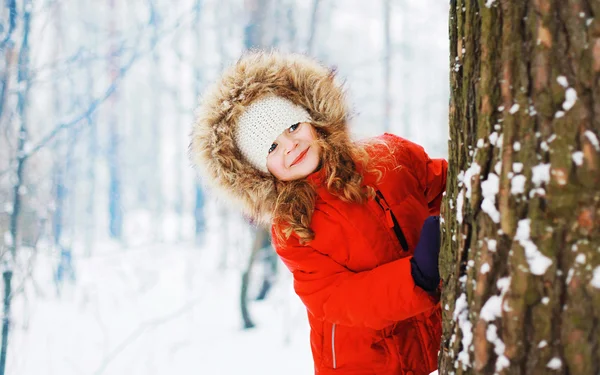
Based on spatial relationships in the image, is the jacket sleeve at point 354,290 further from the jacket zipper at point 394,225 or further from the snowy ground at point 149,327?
the snowy ground at point 149,327

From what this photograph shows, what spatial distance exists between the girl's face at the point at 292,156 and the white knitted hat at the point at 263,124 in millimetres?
32

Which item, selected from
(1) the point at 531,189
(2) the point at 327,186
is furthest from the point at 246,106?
(1) the point at 531,189

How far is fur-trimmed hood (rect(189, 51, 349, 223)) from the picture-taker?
6.44ft

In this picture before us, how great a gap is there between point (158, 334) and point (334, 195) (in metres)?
5.22

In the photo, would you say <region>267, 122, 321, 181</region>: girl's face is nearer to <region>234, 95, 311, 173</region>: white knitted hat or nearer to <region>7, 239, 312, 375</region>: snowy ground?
<region>234, 95, 311, 173</region>: white knitted hat

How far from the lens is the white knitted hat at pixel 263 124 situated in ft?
6.20

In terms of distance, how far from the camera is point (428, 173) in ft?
6.39

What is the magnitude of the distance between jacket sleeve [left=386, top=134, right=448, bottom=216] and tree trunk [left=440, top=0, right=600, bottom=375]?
832 millimetres

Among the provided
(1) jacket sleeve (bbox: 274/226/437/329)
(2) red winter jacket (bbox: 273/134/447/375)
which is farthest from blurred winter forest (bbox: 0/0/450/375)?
(1) jacket sleeve (bbox: 274/226/437/329)

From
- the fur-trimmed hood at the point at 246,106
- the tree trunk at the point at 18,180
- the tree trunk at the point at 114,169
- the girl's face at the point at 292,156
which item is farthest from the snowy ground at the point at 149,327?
the tree trunk at the point at 114,169

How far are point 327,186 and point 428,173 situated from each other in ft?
1.59

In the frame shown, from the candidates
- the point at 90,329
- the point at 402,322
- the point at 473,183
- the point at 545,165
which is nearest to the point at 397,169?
the point at 402,322

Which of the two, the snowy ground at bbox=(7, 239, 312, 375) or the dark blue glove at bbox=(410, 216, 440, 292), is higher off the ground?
the dark blue glove at bbox=(410, 216, 440, 292)

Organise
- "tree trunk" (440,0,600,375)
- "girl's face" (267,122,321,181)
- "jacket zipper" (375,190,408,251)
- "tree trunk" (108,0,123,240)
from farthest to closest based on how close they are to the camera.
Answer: "tree trunk" (108,0,123,240)
"girl's face" (267,122,321,181)
"jacket zipper" (375,190,408,251)
"tree trunk" (440,0,600,375)
